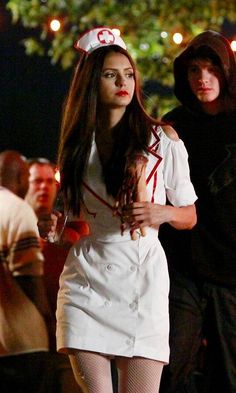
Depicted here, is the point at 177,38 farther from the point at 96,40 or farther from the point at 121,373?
the point at 121,373

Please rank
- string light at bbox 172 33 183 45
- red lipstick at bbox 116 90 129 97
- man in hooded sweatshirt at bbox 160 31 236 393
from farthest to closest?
1. string light at bbox 172 33 183 45
2. man in hooded sweatshirt at bbox 160 31 236 393
3. red lipstick at bbox 116 90 129 97

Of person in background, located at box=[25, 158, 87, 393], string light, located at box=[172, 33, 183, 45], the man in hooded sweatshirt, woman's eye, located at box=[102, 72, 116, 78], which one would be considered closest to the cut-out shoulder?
woman's eye, located at box=[102, 72, 116, 78]

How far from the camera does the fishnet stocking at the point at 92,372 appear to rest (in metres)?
4.91

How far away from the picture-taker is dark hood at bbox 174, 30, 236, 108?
602cm

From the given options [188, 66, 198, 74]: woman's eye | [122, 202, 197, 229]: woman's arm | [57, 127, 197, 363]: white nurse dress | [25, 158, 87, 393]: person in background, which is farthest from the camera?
[188, 66, 198, 74]: woman's eye

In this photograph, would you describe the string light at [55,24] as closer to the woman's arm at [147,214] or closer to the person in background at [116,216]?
the person in background at [116,216]

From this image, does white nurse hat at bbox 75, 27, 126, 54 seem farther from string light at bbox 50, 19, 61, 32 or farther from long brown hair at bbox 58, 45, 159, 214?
string light at bbox 50, 19, 61, 32

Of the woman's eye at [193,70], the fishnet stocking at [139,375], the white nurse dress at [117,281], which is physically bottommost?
the fishnet stocking at [139,375]

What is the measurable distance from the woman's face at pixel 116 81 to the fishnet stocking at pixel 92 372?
3.71 feet

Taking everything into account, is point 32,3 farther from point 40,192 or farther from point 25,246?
point 25,246

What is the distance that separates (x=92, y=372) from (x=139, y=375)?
204mm

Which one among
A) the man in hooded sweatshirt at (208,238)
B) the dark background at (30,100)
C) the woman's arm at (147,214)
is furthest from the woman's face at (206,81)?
the dark background at (30,100)

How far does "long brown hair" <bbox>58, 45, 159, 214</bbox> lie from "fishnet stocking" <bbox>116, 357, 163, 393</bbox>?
0.76 metres

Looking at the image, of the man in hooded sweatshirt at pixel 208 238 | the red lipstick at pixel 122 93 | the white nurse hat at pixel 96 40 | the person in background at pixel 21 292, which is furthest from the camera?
Result: the person in background at pixel 21 292
